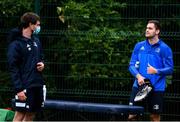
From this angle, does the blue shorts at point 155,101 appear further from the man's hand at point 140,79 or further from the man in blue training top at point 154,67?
the man's hand at point 140,79

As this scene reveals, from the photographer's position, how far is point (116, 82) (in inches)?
376

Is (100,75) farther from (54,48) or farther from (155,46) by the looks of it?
(155,46)

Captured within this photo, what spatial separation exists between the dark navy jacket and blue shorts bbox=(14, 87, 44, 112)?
0.25 ft

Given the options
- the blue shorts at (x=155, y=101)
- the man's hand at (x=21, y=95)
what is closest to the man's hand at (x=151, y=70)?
the blue shorts at (x=155, y=101)

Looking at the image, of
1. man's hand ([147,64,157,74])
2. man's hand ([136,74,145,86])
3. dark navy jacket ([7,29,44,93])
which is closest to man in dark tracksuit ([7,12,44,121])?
dark navy jacket ([7,29,44,93])

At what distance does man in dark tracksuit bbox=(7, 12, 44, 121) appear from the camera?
7309 millimetres

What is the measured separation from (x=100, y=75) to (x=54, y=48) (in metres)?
1.02

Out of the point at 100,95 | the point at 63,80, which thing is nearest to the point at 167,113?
the point at 100,95

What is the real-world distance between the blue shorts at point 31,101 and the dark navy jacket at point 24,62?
0.25 feet

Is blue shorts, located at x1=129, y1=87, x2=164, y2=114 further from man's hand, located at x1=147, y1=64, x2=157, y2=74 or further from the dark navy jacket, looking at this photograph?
the dark navy jacket

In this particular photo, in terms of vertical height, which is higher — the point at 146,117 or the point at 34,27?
the point at 34,27

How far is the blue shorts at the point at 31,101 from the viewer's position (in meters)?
7.41

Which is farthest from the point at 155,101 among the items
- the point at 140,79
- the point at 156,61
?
the point at 156,61

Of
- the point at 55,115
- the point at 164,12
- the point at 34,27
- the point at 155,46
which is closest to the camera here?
the point at 34,27
